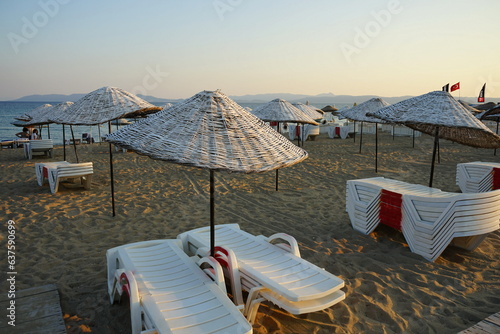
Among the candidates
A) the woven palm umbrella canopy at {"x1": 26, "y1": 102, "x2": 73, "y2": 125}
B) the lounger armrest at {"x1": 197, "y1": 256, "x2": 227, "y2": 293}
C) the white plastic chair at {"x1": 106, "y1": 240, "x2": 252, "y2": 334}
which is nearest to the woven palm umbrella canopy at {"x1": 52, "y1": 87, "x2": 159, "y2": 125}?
the woven palm umbrella canopy at {"x1": 26, "y1": 102, "x2": 73, "y2": 125}

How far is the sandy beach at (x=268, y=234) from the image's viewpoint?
2.96m

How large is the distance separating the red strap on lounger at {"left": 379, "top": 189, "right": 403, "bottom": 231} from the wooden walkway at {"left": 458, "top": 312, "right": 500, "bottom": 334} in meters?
1.80

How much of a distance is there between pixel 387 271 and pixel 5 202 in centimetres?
694

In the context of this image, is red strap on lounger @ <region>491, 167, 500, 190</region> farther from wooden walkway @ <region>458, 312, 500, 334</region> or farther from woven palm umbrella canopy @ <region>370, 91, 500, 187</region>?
wooden walkway @ <region>458, 312, 500, 334</region>

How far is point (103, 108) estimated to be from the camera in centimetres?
538

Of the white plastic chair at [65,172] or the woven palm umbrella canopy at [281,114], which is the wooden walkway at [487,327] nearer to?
the woven palm umbrella canopy at [281,114]

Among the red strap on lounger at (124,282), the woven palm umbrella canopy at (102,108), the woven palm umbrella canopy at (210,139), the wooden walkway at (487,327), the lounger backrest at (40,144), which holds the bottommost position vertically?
the wooden walkway at (487,327)

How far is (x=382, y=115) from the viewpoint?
5.34m

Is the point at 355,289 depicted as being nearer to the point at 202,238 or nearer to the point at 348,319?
the point at 348,319

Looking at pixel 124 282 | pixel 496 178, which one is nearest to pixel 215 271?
pixel 124 282

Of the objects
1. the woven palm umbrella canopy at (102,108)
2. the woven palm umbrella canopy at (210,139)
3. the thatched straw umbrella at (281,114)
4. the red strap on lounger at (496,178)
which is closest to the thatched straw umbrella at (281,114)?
the thatched straw umbrella at (281,114)

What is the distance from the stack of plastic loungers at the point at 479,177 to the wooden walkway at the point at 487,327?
14.9ft

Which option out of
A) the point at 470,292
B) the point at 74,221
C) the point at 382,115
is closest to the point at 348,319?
the point at 470,292

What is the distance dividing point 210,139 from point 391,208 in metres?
3.17
